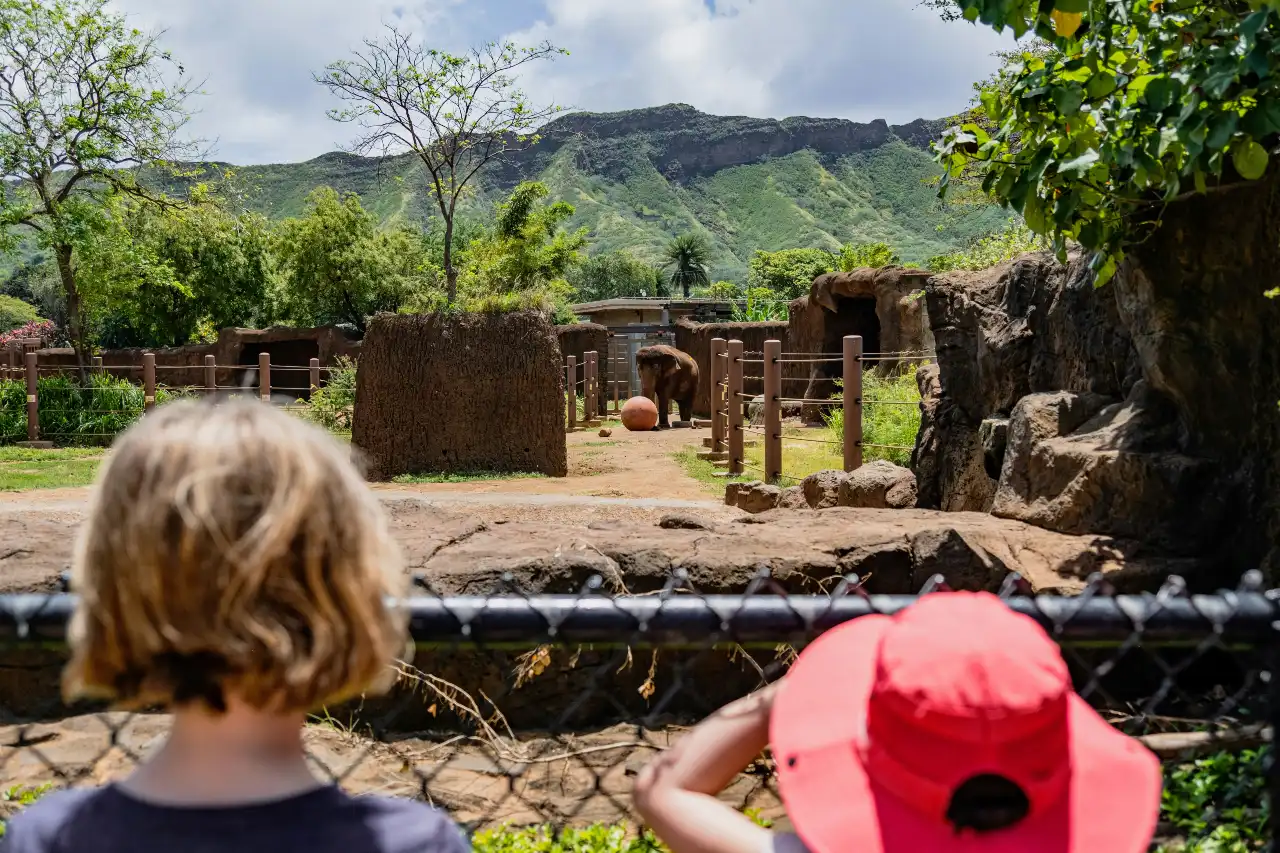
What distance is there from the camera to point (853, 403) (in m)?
10.8

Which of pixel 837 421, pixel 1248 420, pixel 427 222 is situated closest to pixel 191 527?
pixel 1248 420

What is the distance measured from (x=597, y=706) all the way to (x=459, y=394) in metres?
10.1

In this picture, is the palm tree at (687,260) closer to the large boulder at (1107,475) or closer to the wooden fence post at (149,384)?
the wooden fence post at (149,384)

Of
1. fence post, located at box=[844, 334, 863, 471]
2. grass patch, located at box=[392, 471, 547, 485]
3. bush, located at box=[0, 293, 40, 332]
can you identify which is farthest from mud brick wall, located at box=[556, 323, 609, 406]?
bush, located at box=[0, 293, 40, 332]

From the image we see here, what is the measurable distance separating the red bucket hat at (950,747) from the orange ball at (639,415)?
19.3 meters

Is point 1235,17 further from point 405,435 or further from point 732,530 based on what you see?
point 405,435

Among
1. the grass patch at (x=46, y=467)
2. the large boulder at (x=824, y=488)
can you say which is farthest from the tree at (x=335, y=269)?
the large boulder at (x=824, y=488)

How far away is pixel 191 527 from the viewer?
97 centimetres

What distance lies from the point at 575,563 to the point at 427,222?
105491mm

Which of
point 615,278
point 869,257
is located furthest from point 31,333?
point 615,278

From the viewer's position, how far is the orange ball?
2050 cm

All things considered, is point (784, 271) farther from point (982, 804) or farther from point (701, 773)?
point (982, 804)

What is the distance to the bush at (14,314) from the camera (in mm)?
50062

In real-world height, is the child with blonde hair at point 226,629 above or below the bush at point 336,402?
above
